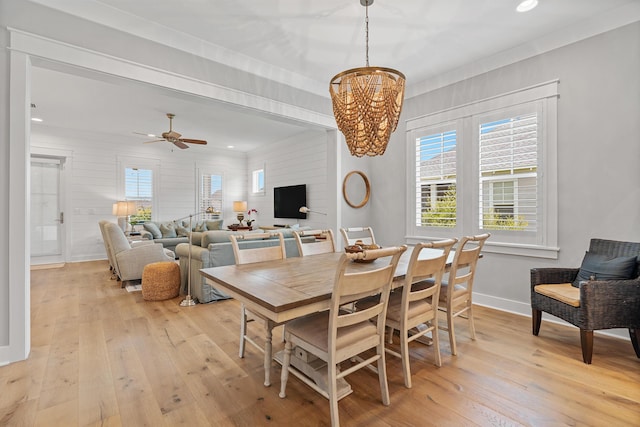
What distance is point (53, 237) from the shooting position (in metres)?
6.32

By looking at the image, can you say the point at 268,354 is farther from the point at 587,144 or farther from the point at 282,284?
the point at 587,144

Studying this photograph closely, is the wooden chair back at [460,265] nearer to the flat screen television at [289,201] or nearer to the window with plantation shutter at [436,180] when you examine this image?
the window with plantation shutter at [436,180]

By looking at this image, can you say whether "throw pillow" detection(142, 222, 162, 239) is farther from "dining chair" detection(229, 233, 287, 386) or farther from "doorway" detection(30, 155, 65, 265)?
"dining chair" detection(229, 233, 287, 386)

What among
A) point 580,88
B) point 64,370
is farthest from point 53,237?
point 580,88

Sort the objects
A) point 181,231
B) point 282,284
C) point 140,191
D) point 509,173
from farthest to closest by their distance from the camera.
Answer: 1. point 140,191
2. point 181,231
3. point 509,173
4. point 282,284

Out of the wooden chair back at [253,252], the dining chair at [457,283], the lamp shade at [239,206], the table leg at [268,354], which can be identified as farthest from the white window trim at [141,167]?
the dining chair at [457,283]

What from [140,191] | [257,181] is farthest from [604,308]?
[140,191]

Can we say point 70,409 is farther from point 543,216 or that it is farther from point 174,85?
point 543,216

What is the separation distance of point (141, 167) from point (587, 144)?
8.32 meters

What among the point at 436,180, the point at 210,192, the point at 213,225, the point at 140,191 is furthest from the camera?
the point at 210,192

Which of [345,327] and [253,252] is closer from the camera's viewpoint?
[345,327]

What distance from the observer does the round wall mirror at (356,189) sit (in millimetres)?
4608

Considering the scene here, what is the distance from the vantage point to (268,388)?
1.96 m

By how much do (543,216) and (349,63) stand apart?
2.79m
